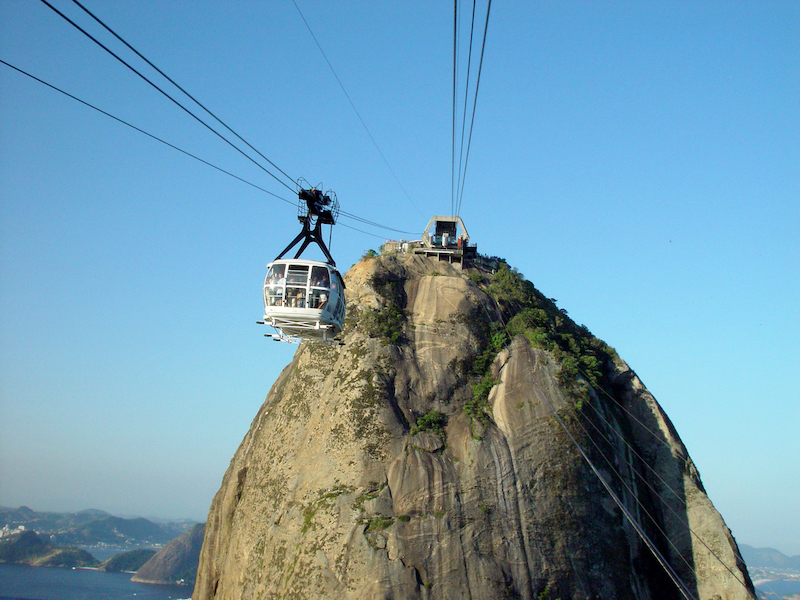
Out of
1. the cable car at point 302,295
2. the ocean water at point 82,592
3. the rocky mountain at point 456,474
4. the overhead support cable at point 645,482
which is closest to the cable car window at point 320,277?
the cable car at point 302,295

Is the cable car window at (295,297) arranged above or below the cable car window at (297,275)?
below

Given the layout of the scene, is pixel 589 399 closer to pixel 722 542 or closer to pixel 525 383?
pixel 525 383

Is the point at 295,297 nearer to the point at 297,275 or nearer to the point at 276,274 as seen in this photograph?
the point at 297,275

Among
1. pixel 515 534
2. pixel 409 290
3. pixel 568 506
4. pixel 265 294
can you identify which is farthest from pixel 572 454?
pixel 265 294

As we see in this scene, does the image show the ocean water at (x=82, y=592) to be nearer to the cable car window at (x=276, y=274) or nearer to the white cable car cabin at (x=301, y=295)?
the white cable car cabin at (x=301, y=295)

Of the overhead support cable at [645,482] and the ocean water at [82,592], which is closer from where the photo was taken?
the overhead support cable at [645,482]

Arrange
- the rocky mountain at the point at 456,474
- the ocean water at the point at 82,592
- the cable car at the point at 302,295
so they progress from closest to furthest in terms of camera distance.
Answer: the cable car at the point at 302,295
the rocky mountain at the point at 456,474
the ocean water at the point at 82,592
